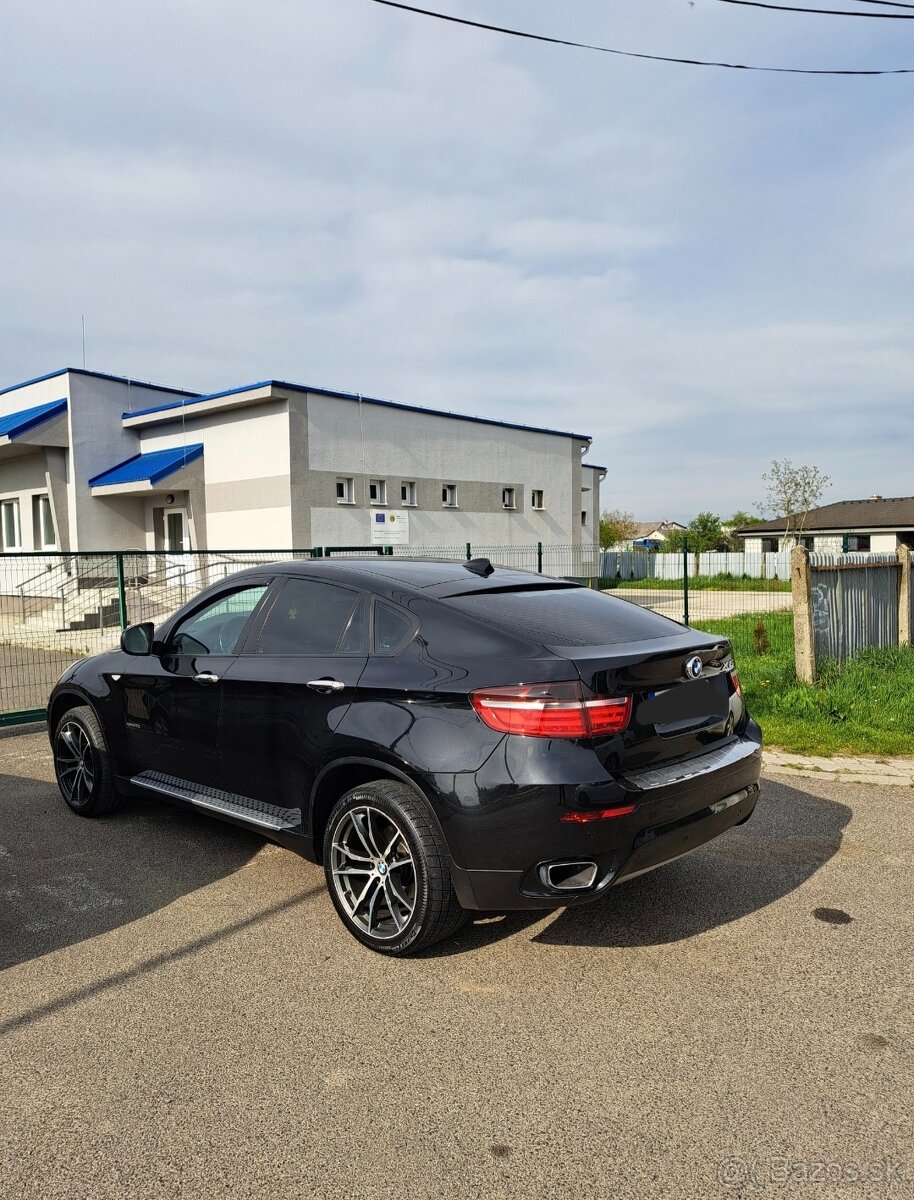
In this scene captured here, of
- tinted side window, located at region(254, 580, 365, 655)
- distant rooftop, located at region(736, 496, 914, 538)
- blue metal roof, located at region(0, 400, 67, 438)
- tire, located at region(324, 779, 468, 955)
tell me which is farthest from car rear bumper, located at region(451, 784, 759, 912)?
distant rooftop, located at region(736, 496, 914, 538)

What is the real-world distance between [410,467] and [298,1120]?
2286 centimetres

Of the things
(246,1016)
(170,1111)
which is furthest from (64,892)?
(170,1111)

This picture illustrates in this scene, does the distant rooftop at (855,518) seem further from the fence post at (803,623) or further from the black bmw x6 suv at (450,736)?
the black bmw x6 suv at (450,736)

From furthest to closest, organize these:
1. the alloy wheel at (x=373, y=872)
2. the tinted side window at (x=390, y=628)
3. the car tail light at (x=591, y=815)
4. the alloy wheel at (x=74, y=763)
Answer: the alloy wheel at (x=74, y=763)
the tinted side window at (x=390, y=628)
the alloy wheel at (x=373, y=872)
the car tail light at (x=591, y=815)

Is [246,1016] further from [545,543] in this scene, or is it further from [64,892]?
[545,543]

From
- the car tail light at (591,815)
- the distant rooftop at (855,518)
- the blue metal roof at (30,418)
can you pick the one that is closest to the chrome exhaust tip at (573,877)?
the car tail light at (591,815)

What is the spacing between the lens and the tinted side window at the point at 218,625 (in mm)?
4609

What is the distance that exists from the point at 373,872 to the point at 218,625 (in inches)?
73.1

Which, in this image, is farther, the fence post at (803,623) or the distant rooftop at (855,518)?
the distant rooftop at (855,518)

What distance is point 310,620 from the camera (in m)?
4.21

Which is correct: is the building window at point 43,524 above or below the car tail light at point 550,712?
above

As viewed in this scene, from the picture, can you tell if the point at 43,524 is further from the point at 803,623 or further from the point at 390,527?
the point at 803,623

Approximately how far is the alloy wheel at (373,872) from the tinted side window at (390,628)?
69cm

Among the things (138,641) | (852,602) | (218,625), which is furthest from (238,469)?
(218,625)
